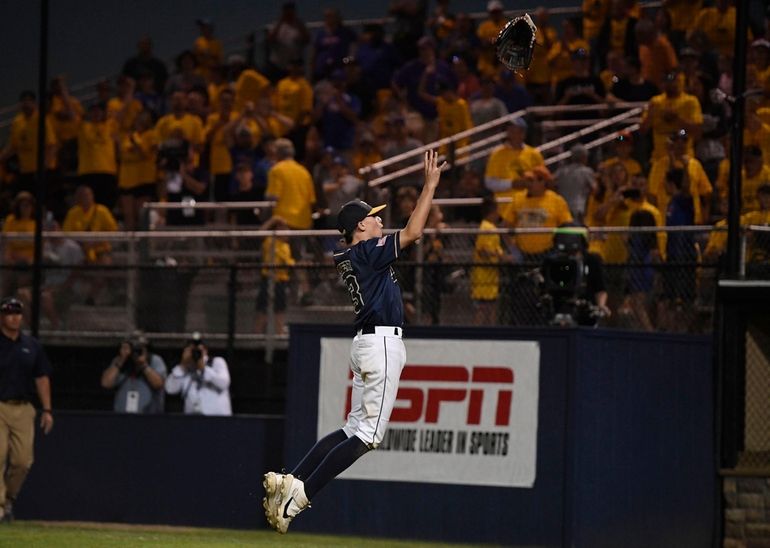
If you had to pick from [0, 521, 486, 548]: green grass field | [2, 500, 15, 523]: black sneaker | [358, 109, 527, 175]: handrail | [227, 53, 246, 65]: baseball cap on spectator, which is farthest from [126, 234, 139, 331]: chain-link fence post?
[227, 53, 246, 65]: baseball cap on spectator

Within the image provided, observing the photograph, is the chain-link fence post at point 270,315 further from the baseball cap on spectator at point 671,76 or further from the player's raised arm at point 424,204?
the player's raised arm at point 424,204

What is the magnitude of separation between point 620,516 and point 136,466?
4856mm

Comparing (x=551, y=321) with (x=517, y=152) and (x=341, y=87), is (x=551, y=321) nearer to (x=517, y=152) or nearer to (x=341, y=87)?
(x=517, y=152)

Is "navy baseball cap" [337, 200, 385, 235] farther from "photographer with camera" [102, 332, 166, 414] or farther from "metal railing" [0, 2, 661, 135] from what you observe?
"metal railing" [0, 2, 661, 135]

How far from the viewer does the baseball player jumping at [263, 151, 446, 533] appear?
352 inches

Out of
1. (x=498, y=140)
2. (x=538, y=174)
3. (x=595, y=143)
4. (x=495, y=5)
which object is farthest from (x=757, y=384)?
(x=495, y=5)

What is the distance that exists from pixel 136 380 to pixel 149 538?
3783mm

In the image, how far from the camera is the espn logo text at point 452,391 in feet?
42.8

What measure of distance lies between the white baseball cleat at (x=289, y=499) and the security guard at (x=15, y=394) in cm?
587

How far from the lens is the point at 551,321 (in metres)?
13.1

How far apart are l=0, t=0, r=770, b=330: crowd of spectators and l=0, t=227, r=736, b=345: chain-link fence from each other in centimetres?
10

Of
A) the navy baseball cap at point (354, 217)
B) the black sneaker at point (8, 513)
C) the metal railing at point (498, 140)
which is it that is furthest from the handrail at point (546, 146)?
the navy baseball cap at point (354, 217)

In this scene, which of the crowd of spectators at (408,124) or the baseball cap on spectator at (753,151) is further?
the crowd of spectators at (408,124)

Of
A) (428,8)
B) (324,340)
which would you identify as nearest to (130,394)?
(324,340)
